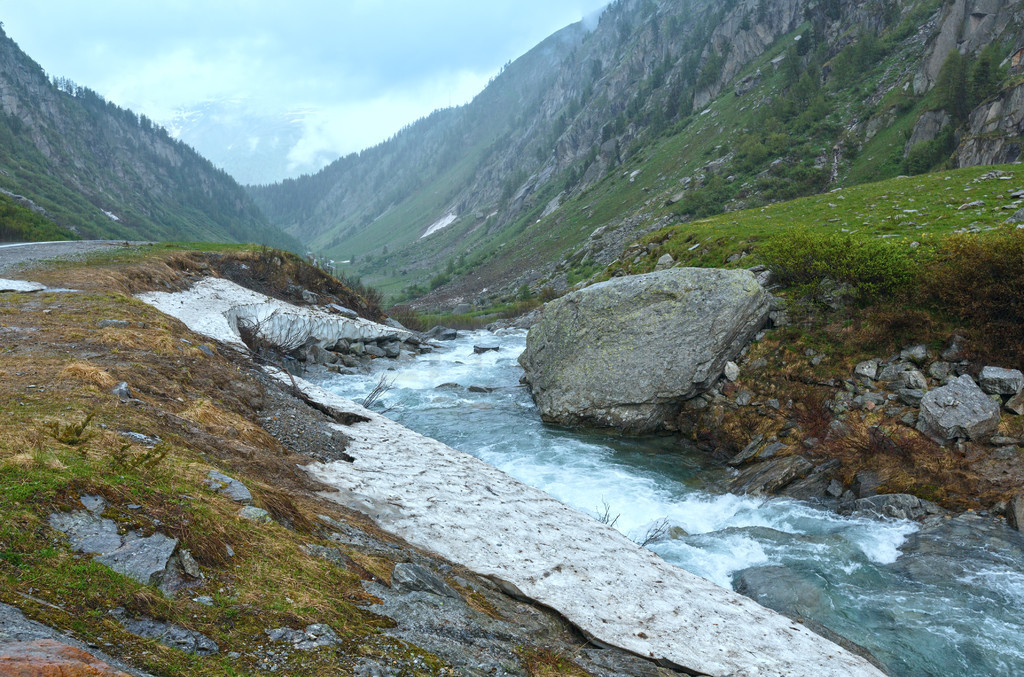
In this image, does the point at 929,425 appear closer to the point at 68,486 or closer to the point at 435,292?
the point at 68,486

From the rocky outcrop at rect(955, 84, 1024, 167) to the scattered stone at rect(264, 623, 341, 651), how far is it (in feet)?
187

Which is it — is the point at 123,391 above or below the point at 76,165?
below

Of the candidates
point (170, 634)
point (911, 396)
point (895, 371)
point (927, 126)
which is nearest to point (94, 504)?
point (170, 634)

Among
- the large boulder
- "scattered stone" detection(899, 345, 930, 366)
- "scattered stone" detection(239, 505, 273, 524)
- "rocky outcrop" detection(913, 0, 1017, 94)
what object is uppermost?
"rocky outcrop" detection(913, 0, 1017, 94)

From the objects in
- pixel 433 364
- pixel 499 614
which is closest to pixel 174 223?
pixel 433 364

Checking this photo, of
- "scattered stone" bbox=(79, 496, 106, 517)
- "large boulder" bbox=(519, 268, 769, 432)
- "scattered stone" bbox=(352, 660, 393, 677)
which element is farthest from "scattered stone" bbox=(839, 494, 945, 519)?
"scattered stone" bbox=(79, 496, 106, 517)

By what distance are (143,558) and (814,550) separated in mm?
12382

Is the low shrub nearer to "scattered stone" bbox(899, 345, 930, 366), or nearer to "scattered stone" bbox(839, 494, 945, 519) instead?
"scattered stone" bbox(899, 345, 930, 366)

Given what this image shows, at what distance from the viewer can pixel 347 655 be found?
4.34 metres

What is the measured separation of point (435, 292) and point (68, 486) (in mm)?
105718

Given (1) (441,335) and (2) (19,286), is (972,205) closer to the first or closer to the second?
(1) (441,335)

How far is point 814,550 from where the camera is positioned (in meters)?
11.2

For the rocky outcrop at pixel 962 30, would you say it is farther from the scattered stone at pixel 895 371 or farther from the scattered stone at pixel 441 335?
the scattered stone at pixel 895 371

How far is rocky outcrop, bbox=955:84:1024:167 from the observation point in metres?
41.4
